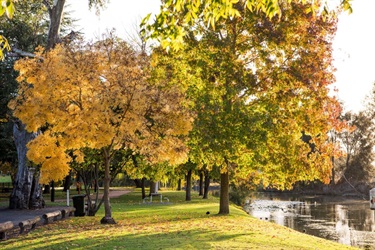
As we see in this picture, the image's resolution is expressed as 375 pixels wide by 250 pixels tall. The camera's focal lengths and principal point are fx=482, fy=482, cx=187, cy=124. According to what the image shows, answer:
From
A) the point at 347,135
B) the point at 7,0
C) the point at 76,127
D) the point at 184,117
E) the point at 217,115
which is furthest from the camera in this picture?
the point at 347,135

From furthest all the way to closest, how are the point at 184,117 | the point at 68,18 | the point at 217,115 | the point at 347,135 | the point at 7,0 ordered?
the point at 347,135 < the point at 68,18 < the point at 217,115 < the point at 184,117 < the point at 7,0

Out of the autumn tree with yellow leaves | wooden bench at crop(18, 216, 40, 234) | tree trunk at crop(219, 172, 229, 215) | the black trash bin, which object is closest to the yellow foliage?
the autumn tree with yellow leaves

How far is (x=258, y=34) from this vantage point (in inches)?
958

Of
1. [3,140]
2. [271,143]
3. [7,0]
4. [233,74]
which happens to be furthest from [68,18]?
[7,0]

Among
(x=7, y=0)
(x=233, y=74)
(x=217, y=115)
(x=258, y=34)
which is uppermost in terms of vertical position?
(x=258, y=34)

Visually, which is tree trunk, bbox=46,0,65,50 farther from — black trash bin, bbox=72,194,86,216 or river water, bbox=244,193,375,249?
river water, bbox=244,193,375,249

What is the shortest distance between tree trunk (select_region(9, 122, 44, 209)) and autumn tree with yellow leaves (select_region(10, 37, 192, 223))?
8.71m

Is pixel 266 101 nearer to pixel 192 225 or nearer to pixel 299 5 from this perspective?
pixel 299 5

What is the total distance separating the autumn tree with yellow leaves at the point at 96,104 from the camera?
18.2 metres

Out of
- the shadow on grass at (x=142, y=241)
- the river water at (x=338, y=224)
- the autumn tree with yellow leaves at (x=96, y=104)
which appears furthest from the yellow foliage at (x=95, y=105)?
the river water at (x=338, y=224)

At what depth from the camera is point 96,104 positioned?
18.0 m

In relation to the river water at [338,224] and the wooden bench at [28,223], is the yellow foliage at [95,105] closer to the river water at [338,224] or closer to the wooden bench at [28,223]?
the wooden bench at [28,223]

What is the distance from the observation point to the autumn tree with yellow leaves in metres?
18.2

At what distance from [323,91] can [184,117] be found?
25.4ft
